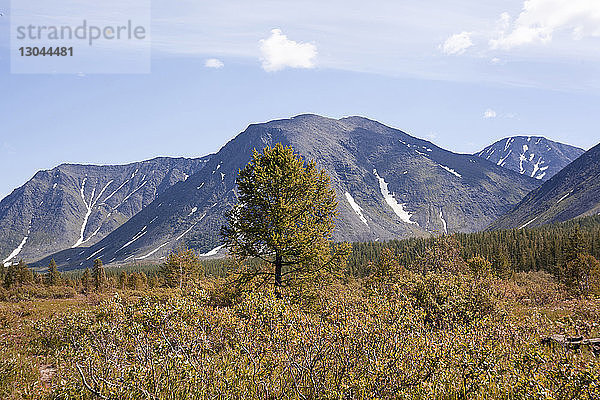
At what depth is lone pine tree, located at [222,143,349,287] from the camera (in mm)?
20484

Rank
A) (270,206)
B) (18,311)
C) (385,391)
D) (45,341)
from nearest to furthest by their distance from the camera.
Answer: (385,391)
(45,341)
(270,206)
(18,311)

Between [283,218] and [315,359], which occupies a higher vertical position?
[283,218]

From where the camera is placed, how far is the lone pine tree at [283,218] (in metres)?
20.5

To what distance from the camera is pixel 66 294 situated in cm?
5081

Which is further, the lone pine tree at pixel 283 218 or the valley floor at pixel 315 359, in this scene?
the lone pine tree at pixel 283 218

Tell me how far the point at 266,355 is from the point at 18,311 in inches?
954

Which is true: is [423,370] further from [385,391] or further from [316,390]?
[316,390]

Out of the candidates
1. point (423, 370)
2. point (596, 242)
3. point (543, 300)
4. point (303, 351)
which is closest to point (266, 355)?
point (303, 351)

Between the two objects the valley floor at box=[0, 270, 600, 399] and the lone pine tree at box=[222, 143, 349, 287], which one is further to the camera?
the lone pine tree at box=[222, 143, 349, 287]

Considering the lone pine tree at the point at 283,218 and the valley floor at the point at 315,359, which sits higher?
the lone pine tree at the point at 283,218

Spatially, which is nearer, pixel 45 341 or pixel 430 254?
pixel 45 341

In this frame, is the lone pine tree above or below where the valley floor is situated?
above

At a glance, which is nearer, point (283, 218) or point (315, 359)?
point (315, 359)

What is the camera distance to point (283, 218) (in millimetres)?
20516
